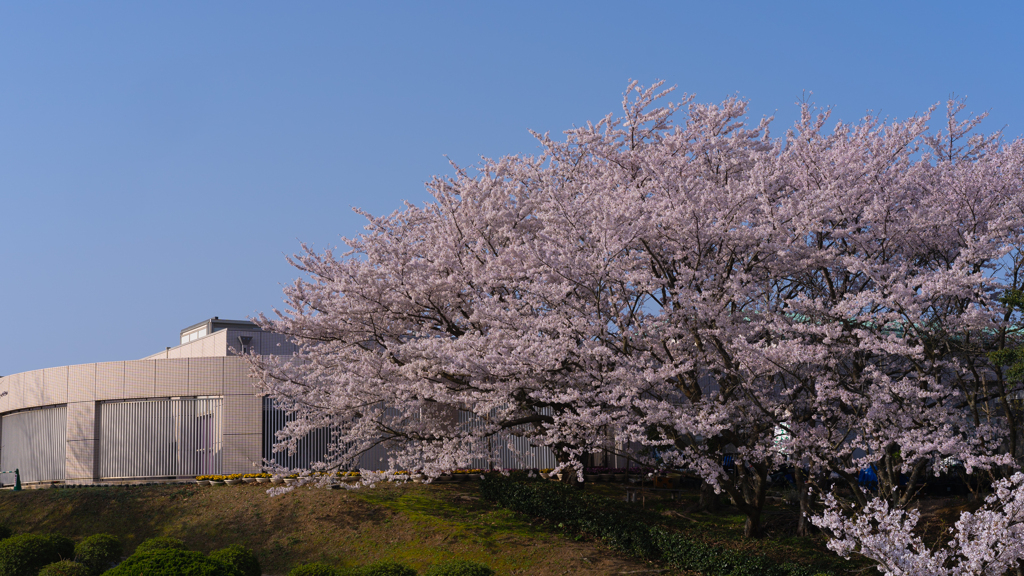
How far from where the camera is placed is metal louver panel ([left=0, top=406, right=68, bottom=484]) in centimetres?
2698

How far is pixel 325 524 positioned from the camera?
18203 millimetres

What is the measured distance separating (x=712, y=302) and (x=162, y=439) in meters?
18.3

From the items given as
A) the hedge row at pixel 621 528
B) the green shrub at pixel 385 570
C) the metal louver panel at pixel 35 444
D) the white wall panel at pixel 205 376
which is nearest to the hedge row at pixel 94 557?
the green shrub at pixel 385 570

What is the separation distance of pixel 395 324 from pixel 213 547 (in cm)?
603

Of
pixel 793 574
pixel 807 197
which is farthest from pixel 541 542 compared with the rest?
pixel 807 197

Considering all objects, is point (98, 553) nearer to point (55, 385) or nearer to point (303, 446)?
point (303, 446)

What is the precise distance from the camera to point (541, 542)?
53.2 ft

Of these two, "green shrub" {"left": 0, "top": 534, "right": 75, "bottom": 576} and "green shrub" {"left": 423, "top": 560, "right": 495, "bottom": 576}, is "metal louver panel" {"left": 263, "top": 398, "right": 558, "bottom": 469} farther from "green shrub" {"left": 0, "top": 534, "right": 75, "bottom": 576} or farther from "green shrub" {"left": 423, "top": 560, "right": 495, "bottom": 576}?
"green shrub" {"left": 423, "top": 560, "right": 495, "bottom": 576}

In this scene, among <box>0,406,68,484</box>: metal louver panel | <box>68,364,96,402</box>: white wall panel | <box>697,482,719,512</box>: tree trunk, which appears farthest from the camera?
<box>0,406,68,484</box>: metal louver panel

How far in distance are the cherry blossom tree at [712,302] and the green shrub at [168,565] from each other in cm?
482

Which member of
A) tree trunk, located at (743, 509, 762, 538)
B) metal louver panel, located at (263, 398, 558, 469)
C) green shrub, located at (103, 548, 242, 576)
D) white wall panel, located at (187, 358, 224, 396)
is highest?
white wall panel, located at (187, 358, 224, 396)

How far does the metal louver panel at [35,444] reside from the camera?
27.0 meters

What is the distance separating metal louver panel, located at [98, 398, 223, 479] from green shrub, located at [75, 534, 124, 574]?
347 inches

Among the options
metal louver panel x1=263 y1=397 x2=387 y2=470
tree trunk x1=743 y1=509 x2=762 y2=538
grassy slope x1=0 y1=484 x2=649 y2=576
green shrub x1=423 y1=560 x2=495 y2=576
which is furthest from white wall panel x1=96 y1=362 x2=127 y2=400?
tree trunk x1=743 y1=509 x2=762 y2=538
